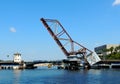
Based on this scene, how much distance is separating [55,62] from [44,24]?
4758 cm

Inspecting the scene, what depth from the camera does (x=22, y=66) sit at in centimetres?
17212

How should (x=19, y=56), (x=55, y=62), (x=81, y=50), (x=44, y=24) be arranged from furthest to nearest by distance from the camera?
(x=19, y=56), (x=55, y=62), (x=81, y=50), (x=44, y=24)

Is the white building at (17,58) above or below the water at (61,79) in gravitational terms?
above

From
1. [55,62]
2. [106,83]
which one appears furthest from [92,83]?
[55,62]

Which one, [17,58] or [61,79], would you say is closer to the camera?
[61,79]

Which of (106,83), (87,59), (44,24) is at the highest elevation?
(44,24)

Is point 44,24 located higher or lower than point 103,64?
higher

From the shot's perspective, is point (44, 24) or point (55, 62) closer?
point (44, 24)

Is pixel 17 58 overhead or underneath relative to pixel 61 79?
overhead

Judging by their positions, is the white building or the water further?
the white building

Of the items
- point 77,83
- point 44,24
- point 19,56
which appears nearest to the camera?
point 77,83

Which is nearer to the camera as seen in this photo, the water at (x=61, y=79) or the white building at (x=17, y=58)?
the water at (x=61, y=79)

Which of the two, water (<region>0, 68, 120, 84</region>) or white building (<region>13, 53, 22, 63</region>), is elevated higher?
white building (<region>13, 53, 22, 63</region>)

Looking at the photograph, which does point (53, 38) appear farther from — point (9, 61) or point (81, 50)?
point (9, 61)
